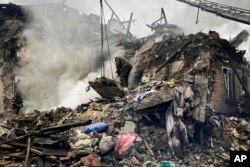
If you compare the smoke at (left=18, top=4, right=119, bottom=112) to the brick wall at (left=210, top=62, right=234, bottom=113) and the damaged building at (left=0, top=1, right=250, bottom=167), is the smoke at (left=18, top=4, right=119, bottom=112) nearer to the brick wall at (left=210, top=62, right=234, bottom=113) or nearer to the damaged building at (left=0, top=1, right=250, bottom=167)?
the damaged building at (left=0, top=1, right=250, bottom=167)

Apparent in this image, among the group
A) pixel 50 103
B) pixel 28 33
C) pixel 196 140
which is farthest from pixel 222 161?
pixel 28 33

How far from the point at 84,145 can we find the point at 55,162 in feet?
4.00

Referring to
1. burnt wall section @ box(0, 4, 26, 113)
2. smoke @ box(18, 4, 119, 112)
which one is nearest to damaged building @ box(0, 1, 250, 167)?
smoke @ box(18, 4, 119, 112)

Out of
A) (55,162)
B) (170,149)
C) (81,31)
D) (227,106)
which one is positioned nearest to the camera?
(55,162)

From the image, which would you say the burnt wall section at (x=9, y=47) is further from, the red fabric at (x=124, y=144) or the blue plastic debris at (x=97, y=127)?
the red fabric at (x=124, y=144)

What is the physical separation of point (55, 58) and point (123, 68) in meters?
9.78

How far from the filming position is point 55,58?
2408cm

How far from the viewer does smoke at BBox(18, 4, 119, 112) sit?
2278 cm

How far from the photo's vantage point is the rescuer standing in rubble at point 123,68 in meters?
15.4

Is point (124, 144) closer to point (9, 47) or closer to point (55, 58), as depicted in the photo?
point (9, 47)

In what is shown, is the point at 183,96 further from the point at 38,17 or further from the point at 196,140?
the point at 38,17

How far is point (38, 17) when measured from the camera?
2406 cm

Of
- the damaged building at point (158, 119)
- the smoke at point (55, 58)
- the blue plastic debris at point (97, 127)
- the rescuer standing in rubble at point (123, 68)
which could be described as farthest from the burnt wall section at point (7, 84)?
the blue plastic debris at point (97, 127)

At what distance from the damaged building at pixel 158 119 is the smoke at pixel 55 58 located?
20.4 feet
